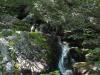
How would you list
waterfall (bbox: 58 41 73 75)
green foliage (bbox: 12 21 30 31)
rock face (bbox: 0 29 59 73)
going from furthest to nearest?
green foliage (bbox: 12 21 30 31), waterfall (bbox: 58 41 73 75), rock face (bbox: 0 29 59 73)

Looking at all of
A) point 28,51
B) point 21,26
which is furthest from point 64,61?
point 21,26

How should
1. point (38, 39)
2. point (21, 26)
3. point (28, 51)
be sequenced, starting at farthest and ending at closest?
point (21, 26) → point (38, 39) → point (28, 51)

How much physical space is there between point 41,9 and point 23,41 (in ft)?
6.71

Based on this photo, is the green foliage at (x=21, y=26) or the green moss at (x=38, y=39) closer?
the green moss at (x=38, y=39)

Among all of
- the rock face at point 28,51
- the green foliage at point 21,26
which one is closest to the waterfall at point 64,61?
the rock face at point 28,51

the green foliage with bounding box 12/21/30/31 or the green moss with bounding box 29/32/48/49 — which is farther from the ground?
the green moss with bounding box 29/32/48/49

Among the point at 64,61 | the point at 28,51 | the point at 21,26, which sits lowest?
the point at 64,61

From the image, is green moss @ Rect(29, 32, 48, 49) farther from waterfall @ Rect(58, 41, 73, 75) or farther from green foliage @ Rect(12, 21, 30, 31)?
green foliage @ Rect(12, 21, 30, 31)

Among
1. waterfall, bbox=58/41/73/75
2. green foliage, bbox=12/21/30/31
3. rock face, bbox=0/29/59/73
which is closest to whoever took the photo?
rock face, bbox=0/29/59/73

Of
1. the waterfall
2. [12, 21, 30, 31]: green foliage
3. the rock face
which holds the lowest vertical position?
the waterfall

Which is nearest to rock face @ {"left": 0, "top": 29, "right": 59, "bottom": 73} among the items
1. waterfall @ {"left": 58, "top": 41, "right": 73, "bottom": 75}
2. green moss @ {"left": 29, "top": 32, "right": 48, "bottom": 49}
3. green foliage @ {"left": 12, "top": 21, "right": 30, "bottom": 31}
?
green moss @ {"left": 29, "top": 32, "right": 48, "bottom": 49}

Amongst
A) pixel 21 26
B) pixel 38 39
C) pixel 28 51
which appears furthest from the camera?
pixel 21 26

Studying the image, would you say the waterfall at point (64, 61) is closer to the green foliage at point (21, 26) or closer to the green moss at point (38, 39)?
the green moss at point (38, 39)

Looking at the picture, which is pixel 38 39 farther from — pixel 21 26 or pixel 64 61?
pixel 21 26
